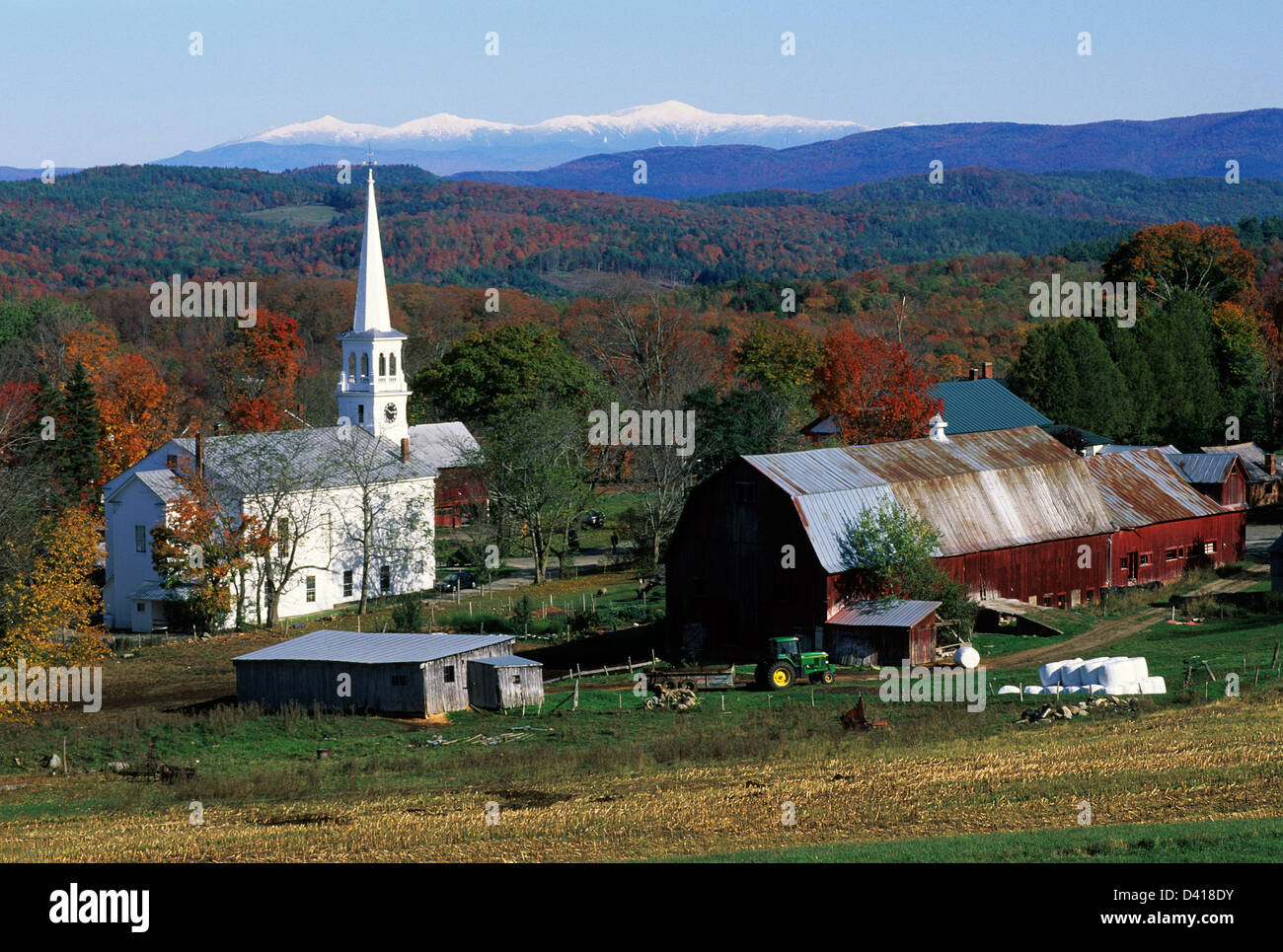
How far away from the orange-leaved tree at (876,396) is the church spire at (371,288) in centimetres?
2421

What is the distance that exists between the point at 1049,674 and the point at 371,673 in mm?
18347

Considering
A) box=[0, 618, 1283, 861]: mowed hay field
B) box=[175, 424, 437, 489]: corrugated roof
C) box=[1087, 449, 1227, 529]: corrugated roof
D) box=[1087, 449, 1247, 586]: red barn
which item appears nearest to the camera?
box=[0, 618, 1283, 861]: mowed hay field

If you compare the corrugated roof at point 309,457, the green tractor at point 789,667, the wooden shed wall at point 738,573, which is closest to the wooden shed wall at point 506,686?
the green tractor at point 789,667

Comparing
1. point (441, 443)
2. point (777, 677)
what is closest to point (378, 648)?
point (777, 677)

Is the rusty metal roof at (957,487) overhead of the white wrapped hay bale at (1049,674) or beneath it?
overhead

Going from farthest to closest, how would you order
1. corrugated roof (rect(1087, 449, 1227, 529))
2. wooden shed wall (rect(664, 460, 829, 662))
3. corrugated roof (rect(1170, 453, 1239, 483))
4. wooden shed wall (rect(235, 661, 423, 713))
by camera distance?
1. corrugated roof (rect(1170, 453, 1239, 483))
2. corrugated roof (rect(1087, 449, 1227, 529))
3. wooden shed wall (rect(664, 460, 829, 662))
4. wooden shed wall (rect(235, 661, 423, 713))

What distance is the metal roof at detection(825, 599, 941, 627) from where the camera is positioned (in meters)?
46.4

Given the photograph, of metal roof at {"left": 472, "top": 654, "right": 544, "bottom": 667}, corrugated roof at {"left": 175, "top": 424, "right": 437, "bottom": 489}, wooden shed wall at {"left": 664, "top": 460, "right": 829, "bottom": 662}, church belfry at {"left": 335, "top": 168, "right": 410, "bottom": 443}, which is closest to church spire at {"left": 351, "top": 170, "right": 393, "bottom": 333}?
church belfry at {"left": 335, "top": 168, "right": 410, "bottom": 443}

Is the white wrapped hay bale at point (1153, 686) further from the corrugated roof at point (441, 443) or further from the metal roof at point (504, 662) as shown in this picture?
the corrugated roof at point (441, 443)

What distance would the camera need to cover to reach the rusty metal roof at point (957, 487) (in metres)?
50.4

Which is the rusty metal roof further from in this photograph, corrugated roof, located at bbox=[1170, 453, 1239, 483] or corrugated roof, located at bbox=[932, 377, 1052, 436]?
corrugated roof, located at bbox=[932, 377, 1052, 436]

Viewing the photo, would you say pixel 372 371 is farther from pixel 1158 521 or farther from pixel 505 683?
pixel 1158 521

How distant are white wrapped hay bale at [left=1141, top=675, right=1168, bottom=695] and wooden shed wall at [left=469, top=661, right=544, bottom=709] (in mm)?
15925
